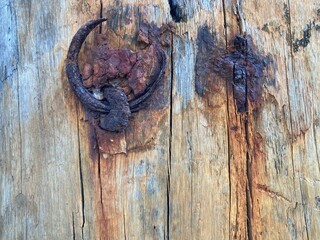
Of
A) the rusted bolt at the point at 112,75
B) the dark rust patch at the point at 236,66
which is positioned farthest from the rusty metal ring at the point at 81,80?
the dark rust patch at the point at 236,66

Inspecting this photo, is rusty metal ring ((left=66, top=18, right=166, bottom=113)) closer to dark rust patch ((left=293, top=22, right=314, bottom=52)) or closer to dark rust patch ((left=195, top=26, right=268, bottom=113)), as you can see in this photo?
dark rust patch ((left=195, top=26, right=268, bottom=113))

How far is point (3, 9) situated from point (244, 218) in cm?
119

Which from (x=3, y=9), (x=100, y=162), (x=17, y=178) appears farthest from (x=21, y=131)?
(x=3, y=9)

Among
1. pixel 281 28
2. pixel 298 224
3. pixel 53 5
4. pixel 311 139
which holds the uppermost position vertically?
pixel 53 5

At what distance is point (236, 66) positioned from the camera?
152 cm

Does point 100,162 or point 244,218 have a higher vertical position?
point 100,162

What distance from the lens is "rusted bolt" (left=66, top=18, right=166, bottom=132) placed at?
4.86 ft

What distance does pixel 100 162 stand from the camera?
1521 millimetres

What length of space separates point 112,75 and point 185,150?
37 centimetres

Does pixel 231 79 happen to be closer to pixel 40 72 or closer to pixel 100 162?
pixel 100 162

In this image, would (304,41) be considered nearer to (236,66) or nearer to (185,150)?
(236,66)

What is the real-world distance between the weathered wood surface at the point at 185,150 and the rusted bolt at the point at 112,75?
43 mm

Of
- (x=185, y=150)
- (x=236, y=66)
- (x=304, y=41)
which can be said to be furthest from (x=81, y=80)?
(x=304, y=41)

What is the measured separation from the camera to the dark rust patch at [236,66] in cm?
152
